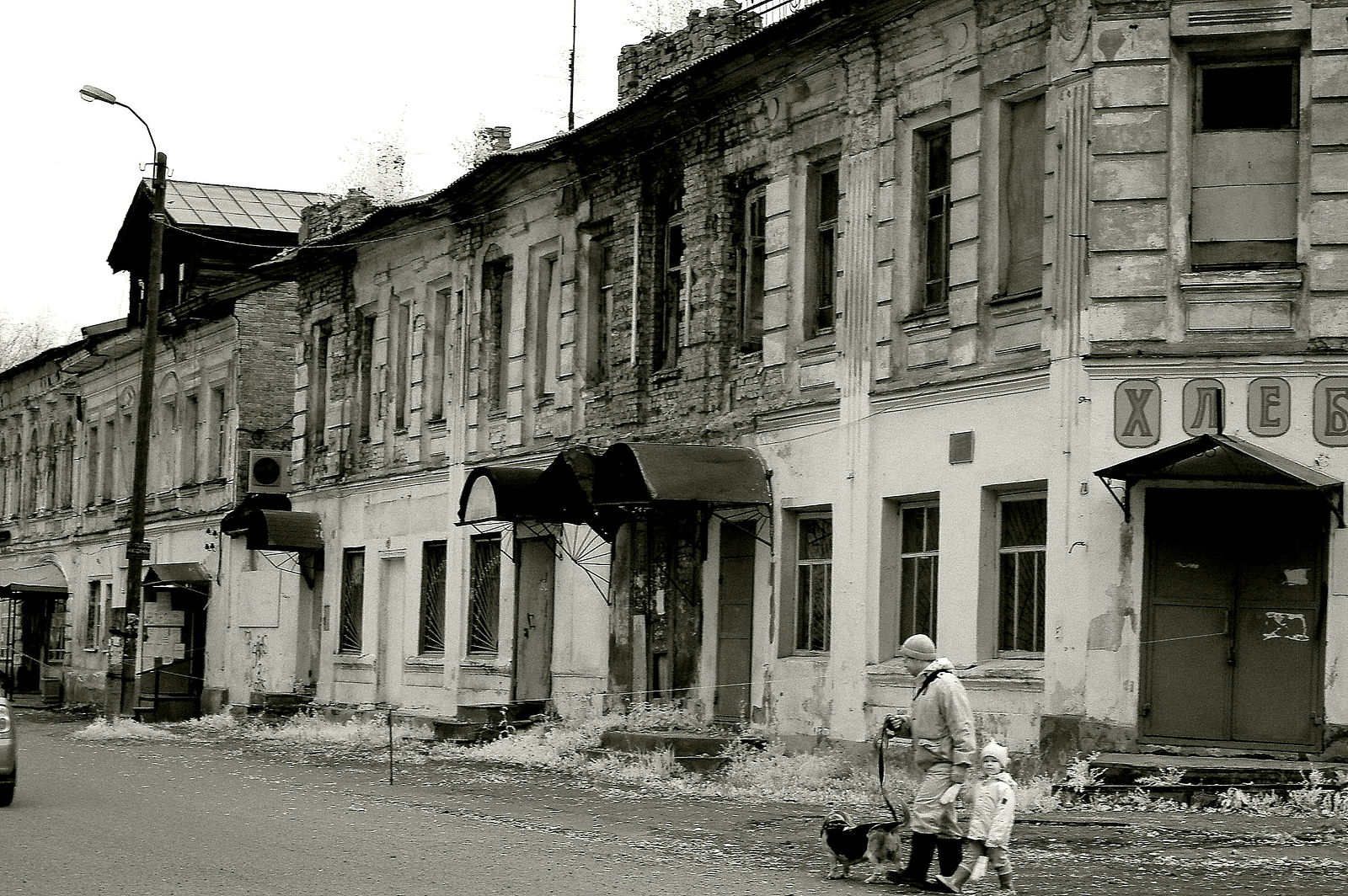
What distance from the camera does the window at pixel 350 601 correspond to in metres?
32.6

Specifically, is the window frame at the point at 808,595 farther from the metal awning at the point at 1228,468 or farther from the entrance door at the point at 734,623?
the metal awning at the point at 1228,468

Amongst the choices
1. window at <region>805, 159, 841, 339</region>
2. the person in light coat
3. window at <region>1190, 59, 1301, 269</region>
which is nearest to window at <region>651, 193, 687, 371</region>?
window at <region>805, 159, 841, 339</region>

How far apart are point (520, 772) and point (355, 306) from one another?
13.3 meters

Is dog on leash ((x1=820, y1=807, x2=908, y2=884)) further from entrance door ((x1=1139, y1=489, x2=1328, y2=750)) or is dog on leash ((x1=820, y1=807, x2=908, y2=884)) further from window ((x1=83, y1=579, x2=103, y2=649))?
window ((x1=83, y1=579, x2=103, y2=649))

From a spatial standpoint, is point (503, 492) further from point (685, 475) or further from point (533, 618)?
point (685, 475)

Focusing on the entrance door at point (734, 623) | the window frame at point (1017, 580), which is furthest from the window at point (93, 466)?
the window frame at point (1017, 580)

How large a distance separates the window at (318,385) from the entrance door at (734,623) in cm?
1376

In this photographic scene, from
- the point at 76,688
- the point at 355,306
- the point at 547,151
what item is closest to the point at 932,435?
the point at 547,151

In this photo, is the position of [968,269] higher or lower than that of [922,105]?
lower

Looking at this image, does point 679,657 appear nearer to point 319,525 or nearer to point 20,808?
point 20,808

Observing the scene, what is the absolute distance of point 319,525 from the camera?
111 feet

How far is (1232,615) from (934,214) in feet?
16.9

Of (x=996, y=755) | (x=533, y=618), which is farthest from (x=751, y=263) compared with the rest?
(x=996, y=755)

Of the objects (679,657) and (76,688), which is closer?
(679,657)
